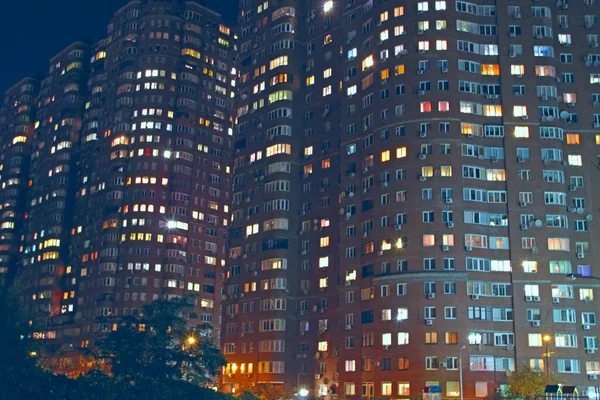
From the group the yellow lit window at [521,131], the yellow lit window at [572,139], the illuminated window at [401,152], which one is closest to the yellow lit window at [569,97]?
the yellow lit window at [572,139]

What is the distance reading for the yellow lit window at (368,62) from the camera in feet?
341

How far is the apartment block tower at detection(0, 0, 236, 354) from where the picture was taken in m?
151

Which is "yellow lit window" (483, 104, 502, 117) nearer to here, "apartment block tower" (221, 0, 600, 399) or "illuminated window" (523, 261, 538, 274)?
"apartment block tower" (221, 0, 600, 399)

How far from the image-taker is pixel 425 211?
9319 cm

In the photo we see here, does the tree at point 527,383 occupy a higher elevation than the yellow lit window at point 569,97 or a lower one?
lower

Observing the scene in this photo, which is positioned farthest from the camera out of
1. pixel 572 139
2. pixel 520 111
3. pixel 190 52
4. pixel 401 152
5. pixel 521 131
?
pixel 190 52

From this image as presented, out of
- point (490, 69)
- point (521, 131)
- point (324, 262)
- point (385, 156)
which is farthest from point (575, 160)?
point (324, 262)

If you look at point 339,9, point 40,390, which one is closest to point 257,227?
point 339,9

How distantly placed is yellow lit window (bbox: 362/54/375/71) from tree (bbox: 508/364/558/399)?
150ft

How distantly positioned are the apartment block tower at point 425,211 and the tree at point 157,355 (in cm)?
3554

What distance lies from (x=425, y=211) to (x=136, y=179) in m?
78.8

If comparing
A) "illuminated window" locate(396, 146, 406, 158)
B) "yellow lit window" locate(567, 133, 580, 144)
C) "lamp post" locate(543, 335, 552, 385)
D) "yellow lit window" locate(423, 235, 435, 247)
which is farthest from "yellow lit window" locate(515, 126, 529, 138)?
"lamp post" locate(543, 335, 552, 385)

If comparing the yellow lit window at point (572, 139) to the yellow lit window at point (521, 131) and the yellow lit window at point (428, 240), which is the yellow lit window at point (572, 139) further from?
the yellow lit window at point (428, 240)

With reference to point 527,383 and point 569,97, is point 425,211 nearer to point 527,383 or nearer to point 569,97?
point 527,383
